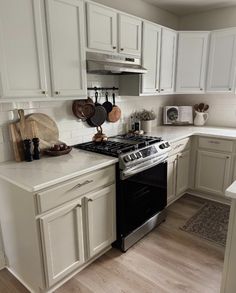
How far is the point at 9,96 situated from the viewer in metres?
1.66

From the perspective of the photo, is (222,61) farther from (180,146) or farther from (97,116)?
(97,116)

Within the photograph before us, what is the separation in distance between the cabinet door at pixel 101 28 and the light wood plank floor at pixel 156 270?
1.95m

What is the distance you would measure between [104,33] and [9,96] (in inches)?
43.1

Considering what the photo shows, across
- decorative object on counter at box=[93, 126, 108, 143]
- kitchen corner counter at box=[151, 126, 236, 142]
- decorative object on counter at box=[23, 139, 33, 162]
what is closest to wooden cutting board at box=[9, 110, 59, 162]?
decorative object on counter at box=[23, 139, 33, 162]

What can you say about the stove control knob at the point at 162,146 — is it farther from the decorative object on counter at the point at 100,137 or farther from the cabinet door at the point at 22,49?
the cabinet door at the point at 22,49

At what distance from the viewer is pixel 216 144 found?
302 centimetres

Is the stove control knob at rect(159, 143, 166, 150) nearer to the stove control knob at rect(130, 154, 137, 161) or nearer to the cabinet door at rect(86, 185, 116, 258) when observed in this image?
the stove control knob at rect(130, 154, 137, 161)

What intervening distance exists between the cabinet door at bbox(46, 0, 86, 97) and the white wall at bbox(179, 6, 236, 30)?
2236mm

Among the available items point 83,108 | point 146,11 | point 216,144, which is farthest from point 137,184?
point 146,11

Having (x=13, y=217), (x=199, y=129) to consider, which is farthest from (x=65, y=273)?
(x=199, y=129)

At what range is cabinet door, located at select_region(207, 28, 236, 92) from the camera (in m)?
3.04

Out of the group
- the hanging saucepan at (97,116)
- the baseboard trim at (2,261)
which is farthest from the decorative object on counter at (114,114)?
the baseboard trim at (2,261)

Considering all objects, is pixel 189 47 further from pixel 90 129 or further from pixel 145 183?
pixel 145 183

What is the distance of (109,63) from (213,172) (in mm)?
1975
